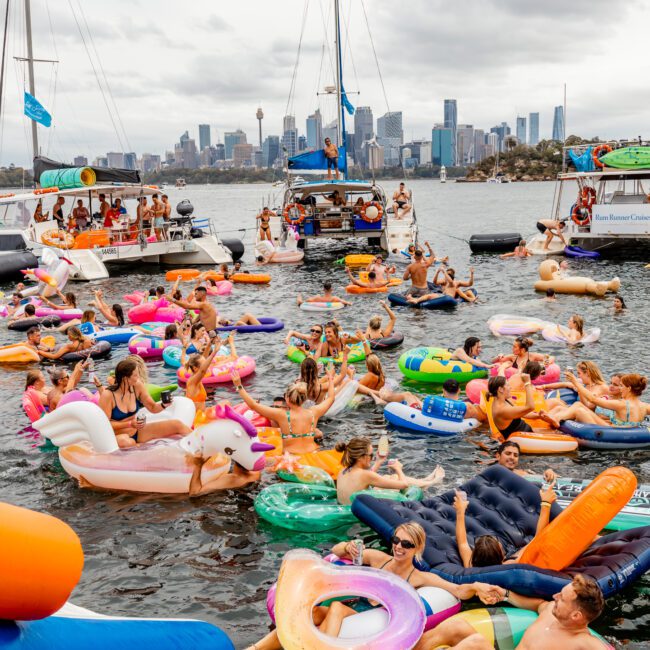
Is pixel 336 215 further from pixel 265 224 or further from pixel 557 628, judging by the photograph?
pixel 557 628

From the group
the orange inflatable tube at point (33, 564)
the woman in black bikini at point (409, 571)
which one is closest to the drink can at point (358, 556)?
the woman in black bikini at point (409, 571)

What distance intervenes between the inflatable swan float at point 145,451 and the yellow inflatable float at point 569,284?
14.8 metres

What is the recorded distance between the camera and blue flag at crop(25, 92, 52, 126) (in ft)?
98.4

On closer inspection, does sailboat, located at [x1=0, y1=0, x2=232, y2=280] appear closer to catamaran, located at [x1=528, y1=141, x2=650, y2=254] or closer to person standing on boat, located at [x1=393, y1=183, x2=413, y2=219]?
person standing on boat, located at [x1=393, y1=183, x2=413, y2=219]

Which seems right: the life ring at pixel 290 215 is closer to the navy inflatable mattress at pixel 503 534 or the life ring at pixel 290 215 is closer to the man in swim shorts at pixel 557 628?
the navy inflatable mattress at pixel 503 534

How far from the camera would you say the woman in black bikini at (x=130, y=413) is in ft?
29.4

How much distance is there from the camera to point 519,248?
2912 centimetres

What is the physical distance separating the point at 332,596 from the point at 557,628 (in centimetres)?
163

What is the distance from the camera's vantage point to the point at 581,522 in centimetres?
602

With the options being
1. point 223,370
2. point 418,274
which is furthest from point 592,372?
point 418,274

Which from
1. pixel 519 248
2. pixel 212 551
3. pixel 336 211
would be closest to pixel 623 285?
pixel 519 248

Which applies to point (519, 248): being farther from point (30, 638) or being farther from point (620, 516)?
point (30, 638)

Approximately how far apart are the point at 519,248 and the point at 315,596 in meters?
25.2

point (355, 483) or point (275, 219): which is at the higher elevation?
point (275, 219)
